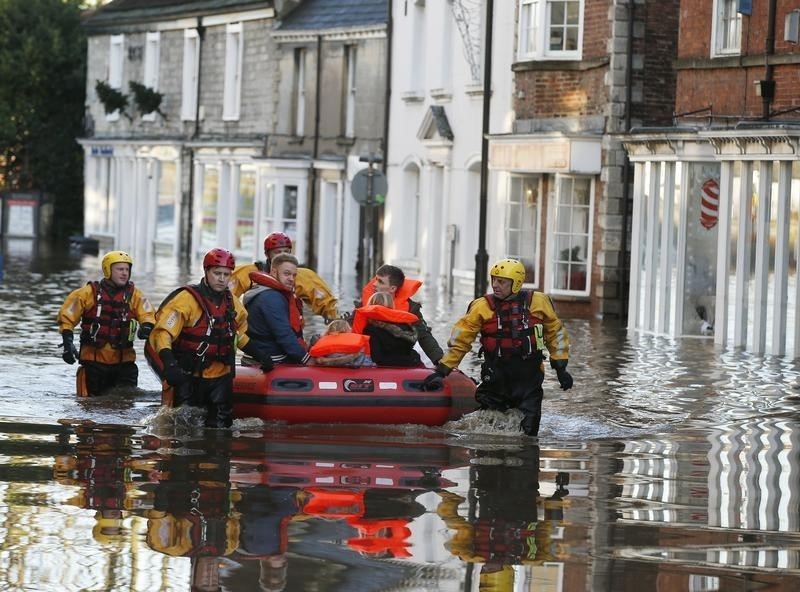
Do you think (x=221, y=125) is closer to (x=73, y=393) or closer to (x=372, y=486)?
(x=73, y=393)

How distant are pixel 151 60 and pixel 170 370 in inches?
1773

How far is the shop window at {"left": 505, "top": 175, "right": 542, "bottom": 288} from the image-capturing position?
107ft

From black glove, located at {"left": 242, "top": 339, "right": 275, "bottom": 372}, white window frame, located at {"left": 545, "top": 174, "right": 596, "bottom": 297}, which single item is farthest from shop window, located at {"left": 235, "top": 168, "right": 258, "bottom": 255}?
black glove, located at {"left": 242, "top": 339, "right": 275, "bottom": 372}

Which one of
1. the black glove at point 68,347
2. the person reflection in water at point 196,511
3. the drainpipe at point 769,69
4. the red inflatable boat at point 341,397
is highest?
the drainpipe at point 769,69

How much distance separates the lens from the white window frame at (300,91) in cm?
4775

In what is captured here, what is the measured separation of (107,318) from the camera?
1703cm

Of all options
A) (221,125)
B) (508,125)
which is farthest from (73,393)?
(221,125)

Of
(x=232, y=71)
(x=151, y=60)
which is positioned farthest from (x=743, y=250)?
(x=151, y=60)

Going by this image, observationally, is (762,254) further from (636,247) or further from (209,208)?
(209,208)

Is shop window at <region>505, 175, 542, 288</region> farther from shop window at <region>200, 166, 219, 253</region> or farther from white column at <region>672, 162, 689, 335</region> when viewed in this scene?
shop window at <region>200, 166, 219, 253</region>

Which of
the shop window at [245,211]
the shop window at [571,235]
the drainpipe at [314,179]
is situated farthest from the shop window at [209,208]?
the shop window at [571,235]

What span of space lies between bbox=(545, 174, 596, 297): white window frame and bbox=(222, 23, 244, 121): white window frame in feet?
70.7

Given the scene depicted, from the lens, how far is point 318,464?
13273 millimetres

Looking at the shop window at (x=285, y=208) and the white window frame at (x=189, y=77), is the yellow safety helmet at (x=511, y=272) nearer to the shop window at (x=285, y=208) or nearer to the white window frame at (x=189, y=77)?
the shop window at (x=285, y=208)
